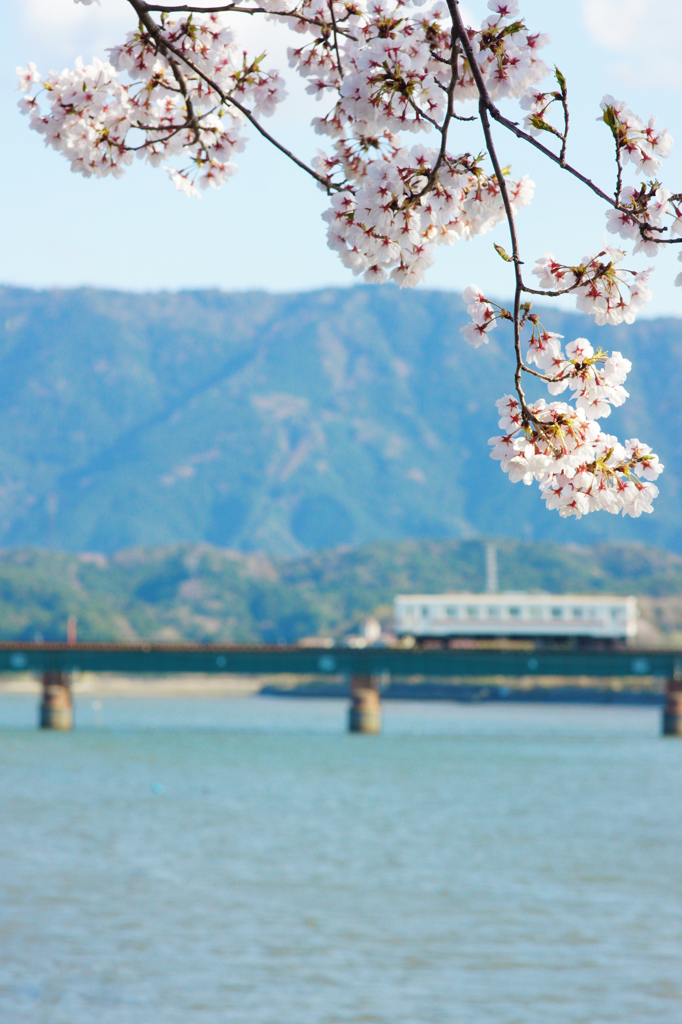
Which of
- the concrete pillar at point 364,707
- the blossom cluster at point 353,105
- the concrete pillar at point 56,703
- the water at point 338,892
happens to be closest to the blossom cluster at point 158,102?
the blossom cluster at point 353,105

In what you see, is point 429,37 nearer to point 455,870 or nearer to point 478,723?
point 455,870

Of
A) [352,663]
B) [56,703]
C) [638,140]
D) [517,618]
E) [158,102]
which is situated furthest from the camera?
[56,703]

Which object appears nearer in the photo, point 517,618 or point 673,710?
point 517,618

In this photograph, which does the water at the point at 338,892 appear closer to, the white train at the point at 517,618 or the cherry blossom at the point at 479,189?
the cherry blossom at the point at 479,189

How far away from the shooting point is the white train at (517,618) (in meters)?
93.1

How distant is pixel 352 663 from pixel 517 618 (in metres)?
12.0

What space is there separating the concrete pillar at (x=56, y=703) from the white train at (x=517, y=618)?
24.9 metres

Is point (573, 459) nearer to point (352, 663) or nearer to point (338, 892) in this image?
point (338, 892)

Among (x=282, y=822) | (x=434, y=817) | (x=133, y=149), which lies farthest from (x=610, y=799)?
(x=133, y=149)

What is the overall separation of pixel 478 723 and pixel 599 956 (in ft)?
337

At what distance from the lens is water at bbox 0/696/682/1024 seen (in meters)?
20.5

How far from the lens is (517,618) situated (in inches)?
3681

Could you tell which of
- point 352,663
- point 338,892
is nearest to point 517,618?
point 352,663

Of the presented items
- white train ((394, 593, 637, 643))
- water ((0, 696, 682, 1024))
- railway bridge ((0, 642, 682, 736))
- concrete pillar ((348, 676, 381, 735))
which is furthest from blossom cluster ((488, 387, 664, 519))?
concrete pillar ((348, 676, 381, 735))
